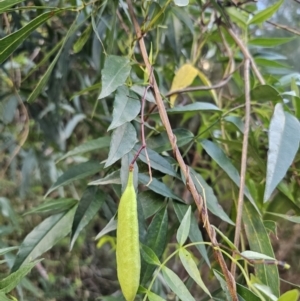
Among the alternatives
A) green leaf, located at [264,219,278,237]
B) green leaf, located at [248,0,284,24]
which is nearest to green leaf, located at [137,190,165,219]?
green leaf, located at [264,219,278,237]

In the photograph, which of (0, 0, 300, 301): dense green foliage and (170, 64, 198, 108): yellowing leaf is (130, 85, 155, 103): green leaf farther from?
(170, 64, 198, 108): yellowing leaf

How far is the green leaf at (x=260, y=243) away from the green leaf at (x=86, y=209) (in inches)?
5.6

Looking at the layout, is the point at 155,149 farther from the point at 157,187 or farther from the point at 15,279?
the point at 15,279

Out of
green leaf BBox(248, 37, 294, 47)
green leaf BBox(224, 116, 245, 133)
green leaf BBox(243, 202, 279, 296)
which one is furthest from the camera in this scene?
green leaf BBox(248, 37, 294, 47)

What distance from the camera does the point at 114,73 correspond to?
1.18 ft

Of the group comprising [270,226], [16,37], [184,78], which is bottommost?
[270,226]

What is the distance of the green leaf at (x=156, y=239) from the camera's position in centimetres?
36

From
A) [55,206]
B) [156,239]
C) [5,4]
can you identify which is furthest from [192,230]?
[5,4]

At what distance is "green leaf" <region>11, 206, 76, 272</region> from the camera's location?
1.33 feet

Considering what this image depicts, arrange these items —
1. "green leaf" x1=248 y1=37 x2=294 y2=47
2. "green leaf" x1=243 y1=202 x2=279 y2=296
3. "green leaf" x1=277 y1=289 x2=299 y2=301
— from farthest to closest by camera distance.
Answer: "green leaf" x1=248 y1=37 x2=294 y2=47
"green leaf" x1=243 y1=202 x2=279 y2=296
"green leaf" x1=277 y1=289 x2=299 y2=301

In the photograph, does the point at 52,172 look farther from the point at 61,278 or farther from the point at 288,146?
the point at 288,146

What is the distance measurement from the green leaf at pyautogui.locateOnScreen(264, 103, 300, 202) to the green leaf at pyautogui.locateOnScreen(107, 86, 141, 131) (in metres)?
0.11

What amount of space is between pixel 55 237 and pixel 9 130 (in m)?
0.34

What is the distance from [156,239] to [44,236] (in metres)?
0.12
